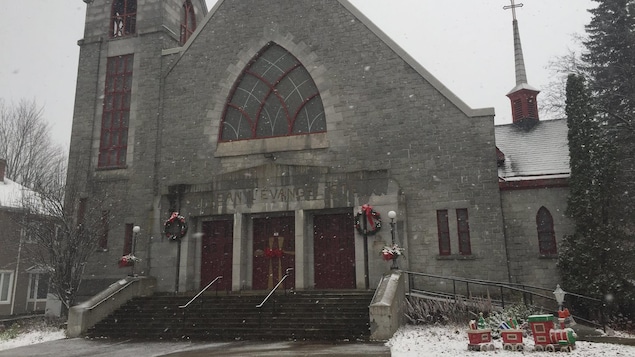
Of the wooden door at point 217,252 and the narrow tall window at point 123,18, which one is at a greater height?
the narrow tall window at point 123,18

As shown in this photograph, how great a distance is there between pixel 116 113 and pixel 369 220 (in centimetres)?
1205

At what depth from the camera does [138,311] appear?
16.0 m

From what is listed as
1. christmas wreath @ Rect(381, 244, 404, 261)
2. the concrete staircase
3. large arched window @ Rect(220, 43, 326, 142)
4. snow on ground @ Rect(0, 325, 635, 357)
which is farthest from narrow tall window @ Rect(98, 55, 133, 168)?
christmas wreath @ Rect(381, 244, 404, 261)

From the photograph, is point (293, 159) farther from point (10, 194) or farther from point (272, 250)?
point (10, 194)

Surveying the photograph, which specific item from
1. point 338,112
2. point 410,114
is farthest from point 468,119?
point 338,112

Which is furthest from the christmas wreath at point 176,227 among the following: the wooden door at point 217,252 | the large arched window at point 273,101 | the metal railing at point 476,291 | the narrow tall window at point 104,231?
the metal railing at point 476,291

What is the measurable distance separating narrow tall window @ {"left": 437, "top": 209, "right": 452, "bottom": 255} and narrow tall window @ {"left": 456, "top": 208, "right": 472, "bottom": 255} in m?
0.37

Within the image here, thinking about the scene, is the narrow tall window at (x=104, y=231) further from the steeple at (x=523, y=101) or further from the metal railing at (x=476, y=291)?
the steeple at (x=523, y=101)

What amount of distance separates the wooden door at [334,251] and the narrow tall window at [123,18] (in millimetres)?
12734

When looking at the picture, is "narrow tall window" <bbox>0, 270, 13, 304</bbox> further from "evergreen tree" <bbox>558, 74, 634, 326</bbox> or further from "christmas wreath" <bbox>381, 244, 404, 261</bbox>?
"evergreen tree" <bbox>558, 74, 634, 326</bbox>

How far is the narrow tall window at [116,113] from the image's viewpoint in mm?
21000

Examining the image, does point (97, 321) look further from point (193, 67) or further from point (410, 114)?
point (410, 114)

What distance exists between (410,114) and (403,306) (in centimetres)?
697

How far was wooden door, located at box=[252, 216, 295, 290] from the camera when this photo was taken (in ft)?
59.7
